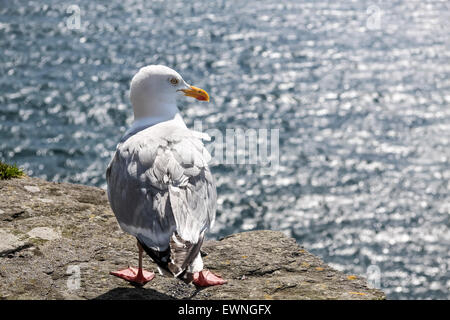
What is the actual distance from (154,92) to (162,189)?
2.36m

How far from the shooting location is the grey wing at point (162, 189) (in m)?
7.33

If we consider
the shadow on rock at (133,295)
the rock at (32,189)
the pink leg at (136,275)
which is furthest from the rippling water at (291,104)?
the shadow on rock at (133,295)

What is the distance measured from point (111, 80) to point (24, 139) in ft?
44.1

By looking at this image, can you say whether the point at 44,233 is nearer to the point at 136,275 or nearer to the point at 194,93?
the point at 136,275

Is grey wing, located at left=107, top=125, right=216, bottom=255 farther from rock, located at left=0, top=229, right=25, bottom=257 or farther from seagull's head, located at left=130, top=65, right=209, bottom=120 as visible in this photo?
rock, located at left=0, top=229, right=25, bottom=257

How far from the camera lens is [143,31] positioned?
80500mm

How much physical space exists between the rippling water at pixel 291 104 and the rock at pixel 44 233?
35.6m

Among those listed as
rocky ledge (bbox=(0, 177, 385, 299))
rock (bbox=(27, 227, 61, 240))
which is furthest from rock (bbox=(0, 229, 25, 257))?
rock (bbox=(27, 227, 61, 240))

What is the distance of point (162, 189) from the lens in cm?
769

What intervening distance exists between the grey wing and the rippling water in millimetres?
36383

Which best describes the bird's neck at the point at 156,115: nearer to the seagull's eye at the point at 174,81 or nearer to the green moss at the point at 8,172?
the seagull's eye at the point at 174,81

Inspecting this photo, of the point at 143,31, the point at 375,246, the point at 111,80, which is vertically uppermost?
the point at 143,31

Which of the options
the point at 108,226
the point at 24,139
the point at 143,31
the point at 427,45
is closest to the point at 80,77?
the point at 24,139
